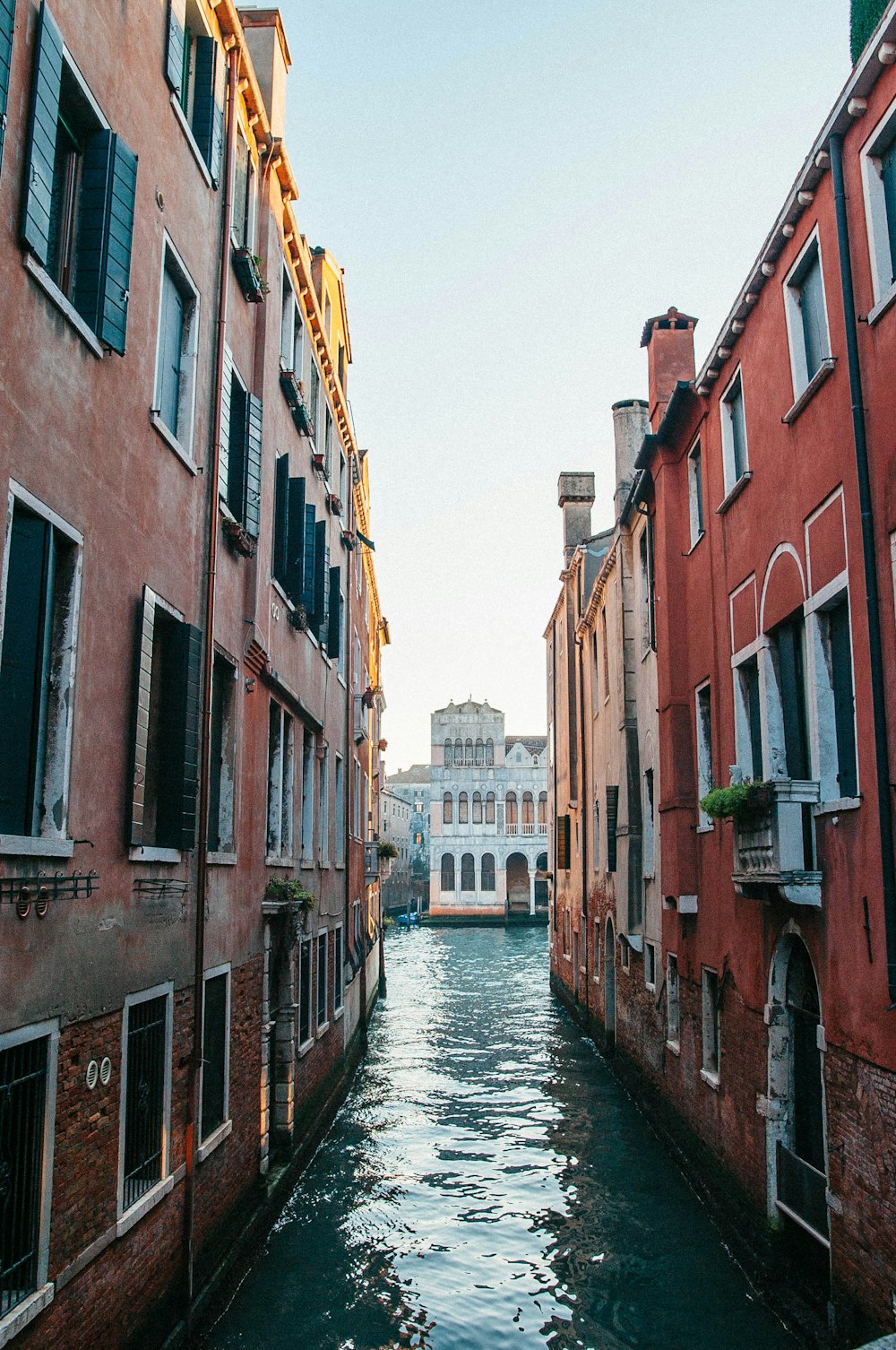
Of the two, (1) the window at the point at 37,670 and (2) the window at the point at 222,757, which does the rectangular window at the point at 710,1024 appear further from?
(1) the window at the point at 37,670

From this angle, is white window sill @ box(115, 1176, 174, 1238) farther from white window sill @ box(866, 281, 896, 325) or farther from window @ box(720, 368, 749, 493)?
window @ box(720, 368, 749, 493)

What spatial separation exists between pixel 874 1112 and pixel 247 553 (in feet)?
19.0

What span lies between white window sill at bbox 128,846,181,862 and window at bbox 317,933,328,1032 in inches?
266

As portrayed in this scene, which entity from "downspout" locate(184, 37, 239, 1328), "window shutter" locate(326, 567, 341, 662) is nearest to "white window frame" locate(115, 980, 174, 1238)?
"downspout" locate(184, 37, 239, 1328)

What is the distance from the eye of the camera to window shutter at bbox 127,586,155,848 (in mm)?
5906

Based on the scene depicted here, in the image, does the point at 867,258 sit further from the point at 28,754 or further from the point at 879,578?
the point at 28,754

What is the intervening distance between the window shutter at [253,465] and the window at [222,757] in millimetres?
1166

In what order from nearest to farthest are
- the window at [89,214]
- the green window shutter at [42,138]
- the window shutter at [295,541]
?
the green window shutter at [42,138] → the window at [89,214] → the window shutter at [295,541]

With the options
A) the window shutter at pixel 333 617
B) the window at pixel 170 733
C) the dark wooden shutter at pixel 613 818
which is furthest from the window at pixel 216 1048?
the dark wooden shutter at pixel 613 818

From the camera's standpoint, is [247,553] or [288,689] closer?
[247,553]

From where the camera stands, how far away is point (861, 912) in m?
5.97

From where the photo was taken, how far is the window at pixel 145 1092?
227 inches

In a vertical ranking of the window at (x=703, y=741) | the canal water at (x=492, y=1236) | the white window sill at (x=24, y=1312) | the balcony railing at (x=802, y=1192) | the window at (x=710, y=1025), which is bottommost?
the canal water at (x=492, y=1236)

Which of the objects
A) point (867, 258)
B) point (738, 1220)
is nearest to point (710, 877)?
point (738, 1220)
